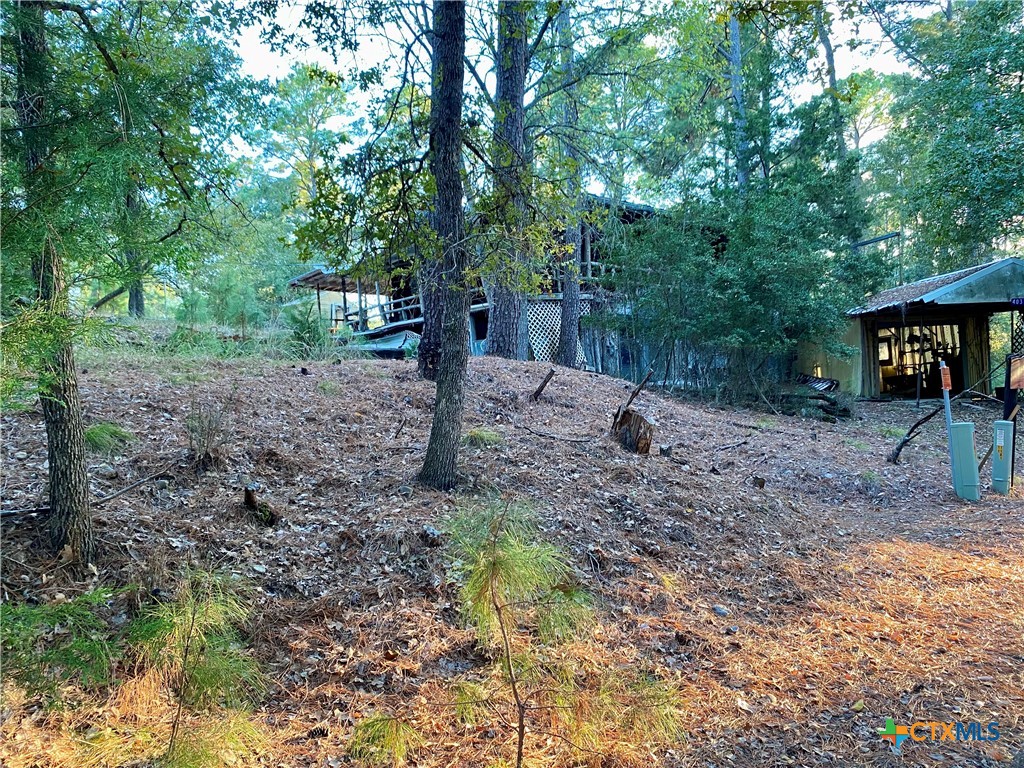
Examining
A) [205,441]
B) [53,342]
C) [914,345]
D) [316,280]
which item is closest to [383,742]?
[53,342]

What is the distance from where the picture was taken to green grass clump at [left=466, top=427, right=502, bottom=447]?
5598 millimetres

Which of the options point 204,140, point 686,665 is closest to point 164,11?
point 204,140

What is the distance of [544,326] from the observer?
16016 millimetres

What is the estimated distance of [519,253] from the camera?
4.90 m

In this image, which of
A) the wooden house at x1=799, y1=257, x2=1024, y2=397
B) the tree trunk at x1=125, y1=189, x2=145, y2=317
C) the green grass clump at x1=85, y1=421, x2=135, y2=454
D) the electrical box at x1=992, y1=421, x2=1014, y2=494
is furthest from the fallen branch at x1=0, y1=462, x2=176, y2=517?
the wooden house at x1=799, y1=257, x2=1024, y2=397

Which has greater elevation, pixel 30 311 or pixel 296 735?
pixel 30 311

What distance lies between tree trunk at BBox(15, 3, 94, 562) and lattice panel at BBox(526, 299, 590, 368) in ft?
43.3

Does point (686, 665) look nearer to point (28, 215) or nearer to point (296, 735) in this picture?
point (296, 735)

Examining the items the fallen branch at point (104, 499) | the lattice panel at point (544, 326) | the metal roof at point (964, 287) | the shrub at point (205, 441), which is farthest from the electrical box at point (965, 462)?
the lattice panel at point (544, 326)

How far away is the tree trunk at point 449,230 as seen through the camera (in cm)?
429

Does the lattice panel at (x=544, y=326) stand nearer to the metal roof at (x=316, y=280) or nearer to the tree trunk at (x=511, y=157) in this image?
the metal roof at (x=316, y=280)

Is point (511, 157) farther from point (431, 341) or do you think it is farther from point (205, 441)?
point (431, 341)

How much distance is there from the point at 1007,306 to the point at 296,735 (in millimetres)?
18528

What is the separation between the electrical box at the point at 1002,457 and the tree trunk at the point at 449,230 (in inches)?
247
